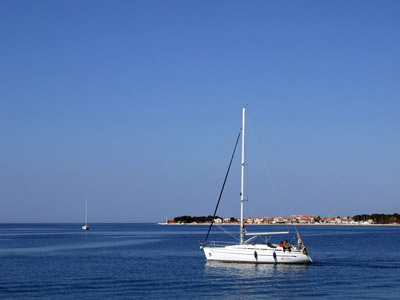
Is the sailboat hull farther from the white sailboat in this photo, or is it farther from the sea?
the sea

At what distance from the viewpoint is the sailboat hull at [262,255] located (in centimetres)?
5453

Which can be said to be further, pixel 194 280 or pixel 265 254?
pixel 265 254

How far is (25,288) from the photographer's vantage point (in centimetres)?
4109

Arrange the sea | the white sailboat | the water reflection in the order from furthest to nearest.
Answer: the white sailboat → the water reflection → the sea

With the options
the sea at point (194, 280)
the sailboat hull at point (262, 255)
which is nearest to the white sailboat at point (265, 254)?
the sailboat hull at point (262, 255)

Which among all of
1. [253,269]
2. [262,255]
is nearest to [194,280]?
[253,269]

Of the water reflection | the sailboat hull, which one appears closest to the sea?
the water reflection

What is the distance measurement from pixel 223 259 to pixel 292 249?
7385 mm

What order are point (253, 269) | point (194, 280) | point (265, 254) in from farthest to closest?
point (265, 254), point (253, 269), point (194, 280)

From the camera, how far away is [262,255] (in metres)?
55.0

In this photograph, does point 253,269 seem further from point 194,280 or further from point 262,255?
point 194,280

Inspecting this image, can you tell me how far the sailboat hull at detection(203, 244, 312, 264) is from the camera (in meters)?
54.5

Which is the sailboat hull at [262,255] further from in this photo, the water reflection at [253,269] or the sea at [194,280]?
the sea at [194,280]

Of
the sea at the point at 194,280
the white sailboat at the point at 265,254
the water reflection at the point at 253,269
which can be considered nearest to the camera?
the sea at the point at 194,280
